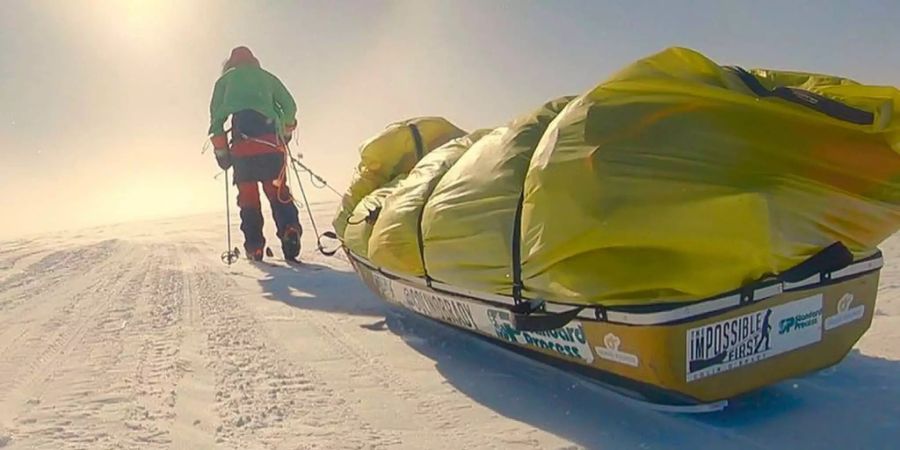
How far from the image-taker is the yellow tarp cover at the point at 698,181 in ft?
6.57

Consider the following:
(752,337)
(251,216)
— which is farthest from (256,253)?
(752,337)

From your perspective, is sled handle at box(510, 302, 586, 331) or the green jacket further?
the green jacket

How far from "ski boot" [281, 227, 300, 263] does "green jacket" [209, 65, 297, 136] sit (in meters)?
1.05

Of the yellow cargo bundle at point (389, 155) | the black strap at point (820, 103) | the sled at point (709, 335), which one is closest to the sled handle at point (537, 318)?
the sled at point (709, 335)

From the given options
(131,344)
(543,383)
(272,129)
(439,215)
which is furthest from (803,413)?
(272,129)

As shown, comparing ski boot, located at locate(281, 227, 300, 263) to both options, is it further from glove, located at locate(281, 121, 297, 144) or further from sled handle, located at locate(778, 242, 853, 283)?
sled handle, located at locate(778, 242, 853, 283)

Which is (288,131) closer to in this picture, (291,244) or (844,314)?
(291,244)

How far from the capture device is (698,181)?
6.57ft

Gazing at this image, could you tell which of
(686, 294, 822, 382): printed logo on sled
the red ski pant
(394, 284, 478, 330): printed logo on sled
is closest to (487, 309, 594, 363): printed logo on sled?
(394, 284, 478, 330): printed logo on sled

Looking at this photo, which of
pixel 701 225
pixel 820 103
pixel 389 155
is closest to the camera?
pixel 701 225

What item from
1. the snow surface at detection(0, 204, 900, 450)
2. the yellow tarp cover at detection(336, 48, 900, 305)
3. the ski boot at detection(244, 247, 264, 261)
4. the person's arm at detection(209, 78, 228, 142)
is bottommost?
the snow surface at detection(0, 204, 900, 450)

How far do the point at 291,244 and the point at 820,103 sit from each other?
564 cm

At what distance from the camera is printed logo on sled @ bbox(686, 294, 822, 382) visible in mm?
2154

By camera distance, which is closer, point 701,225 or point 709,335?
point 701,225
